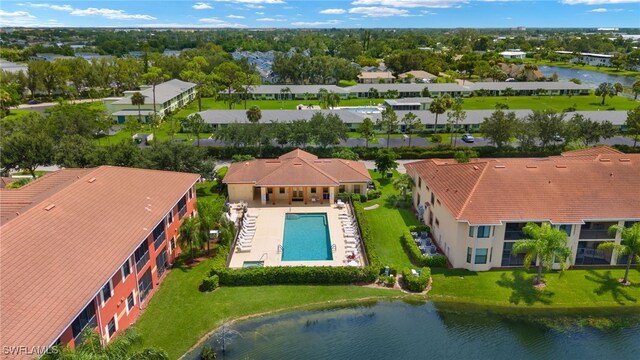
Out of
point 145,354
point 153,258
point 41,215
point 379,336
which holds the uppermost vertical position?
point 41,215

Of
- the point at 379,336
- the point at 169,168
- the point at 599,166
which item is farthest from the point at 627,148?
the point at 169,168

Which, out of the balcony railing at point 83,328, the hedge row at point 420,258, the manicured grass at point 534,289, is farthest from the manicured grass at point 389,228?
the balcony railing at point 83,328

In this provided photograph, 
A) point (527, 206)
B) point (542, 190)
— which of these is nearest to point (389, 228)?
point (527, 206)

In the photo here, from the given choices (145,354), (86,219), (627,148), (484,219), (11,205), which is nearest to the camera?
(145,354)

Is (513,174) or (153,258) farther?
(513,174)

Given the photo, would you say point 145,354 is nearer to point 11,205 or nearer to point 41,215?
point 41,215

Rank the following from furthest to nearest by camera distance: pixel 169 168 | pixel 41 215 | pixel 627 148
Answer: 1. pixel 627 148
2. pixel 169 168
3. pixel 41 215

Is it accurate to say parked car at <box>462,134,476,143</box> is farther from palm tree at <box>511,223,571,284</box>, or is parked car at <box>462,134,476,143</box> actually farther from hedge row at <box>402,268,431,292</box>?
hedge row at <box>402,268,431,292</box>

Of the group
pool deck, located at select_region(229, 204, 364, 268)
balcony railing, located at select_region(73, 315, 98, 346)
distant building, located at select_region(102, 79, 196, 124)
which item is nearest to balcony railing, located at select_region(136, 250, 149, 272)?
balcony railing, located at select_region(73, 315, 98, 346)
